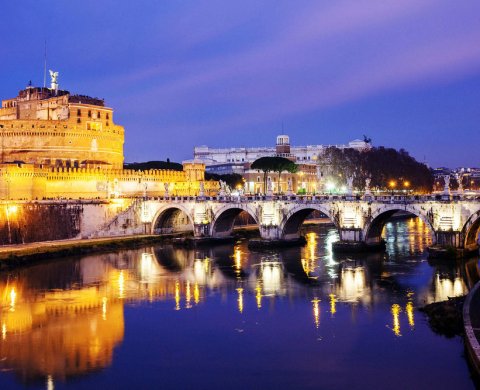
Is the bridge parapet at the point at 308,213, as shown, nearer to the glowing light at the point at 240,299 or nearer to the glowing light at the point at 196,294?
the glowing light at the point at 240,299

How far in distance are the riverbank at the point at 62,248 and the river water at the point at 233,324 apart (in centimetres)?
139

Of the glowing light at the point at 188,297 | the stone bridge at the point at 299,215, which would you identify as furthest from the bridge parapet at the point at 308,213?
the glowing light at the point at 188,297

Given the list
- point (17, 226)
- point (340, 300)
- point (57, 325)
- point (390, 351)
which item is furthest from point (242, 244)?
point (390, 351)

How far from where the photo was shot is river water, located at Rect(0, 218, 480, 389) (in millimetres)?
17531

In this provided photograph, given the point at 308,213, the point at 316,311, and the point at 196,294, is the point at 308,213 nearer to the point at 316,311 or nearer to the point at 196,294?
the point at 196,294

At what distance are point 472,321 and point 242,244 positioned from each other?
28.8 metres

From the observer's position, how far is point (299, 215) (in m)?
43.8

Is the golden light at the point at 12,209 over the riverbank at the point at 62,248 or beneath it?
over

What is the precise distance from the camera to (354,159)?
231 feet

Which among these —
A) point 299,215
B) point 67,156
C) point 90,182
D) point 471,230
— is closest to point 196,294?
point 471,230

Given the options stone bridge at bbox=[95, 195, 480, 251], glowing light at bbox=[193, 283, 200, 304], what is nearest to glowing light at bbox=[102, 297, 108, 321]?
glowing light at bbox=[193, 283, 200, 304]

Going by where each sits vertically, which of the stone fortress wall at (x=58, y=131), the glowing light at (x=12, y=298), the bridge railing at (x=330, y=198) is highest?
the stone fortress wall at (x=58, y=131)

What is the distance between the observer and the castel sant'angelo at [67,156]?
50688 mm

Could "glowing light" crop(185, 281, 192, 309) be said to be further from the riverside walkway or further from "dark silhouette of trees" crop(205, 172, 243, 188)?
"dark silhouette of trees" crop(205, 172, 243, 188)
